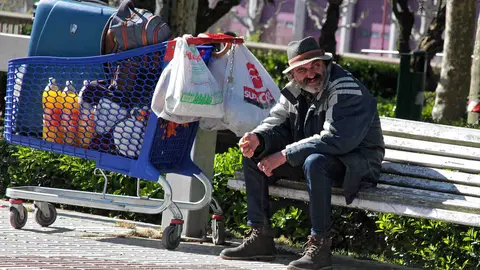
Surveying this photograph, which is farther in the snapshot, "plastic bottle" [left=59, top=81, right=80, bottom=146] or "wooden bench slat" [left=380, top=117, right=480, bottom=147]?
"plastic bottle" [left=59, top=81, right=80, bottom=146]

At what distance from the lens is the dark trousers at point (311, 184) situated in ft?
18.7

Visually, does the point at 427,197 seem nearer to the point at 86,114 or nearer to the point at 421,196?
the point at 421,196

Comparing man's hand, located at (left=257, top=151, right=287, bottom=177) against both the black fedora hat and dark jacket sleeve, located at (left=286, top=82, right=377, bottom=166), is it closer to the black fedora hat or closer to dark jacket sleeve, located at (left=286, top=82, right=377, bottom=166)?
dark jacket sleeve, located at (left=286, top=82, right=377, bottom=166)

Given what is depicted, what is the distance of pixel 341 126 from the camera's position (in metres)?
5.77

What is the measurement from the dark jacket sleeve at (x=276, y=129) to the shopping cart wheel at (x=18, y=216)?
1.66 metres

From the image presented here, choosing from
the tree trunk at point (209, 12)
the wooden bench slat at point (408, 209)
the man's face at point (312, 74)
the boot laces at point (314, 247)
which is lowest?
the boot laces at point (314, 247)

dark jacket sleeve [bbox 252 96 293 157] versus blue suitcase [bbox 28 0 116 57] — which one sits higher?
blue suitcase [bbox 28 0 116 57]

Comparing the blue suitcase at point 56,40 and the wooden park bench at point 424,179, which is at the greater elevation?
the blue suitcase at point 56,40

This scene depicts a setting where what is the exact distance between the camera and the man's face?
234 inches

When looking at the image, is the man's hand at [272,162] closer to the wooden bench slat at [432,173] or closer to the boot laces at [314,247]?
the boot laces at [314,247]

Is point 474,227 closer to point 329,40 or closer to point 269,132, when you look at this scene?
point 269,132

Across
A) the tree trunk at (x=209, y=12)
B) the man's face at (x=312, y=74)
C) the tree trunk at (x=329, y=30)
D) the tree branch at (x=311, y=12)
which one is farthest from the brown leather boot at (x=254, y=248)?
the tree branch at (x=311, y=12)

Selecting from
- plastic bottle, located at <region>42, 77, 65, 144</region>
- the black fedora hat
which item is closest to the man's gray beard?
the black fedora hat

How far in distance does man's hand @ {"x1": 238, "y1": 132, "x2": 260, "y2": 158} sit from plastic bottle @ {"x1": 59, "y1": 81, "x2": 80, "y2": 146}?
3.63ft
